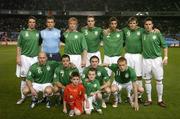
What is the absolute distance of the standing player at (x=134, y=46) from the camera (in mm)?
10250

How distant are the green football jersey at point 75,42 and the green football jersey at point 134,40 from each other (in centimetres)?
120

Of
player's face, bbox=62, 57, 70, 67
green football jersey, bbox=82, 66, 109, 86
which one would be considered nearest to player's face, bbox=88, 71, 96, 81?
green football jersey, bbox=82, 66, 109, 86

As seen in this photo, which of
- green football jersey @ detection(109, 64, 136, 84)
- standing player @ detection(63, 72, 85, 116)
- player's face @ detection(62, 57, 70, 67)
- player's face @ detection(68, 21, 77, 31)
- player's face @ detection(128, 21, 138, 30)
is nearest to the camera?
standing player @ detection(63, 72, 85, 116)

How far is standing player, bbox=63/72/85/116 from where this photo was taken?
8766 mm

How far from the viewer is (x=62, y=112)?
9031 mm

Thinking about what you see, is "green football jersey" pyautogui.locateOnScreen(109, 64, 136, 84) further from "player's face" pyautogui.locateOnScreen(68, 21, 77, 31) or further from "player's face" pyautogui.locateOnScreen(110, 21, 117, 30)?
"player's face" pyautogui.locateOnScreen(68, 21, 77, 31)

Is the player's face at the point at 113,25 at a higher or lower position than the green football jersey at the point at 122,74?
higher

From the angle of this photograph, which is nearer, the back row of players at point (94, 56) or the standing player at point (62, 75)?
the standing player at point (62, 75)

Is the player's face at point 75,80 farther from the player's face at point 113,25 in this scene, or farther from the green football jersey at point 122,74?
the player's face at point 113,25

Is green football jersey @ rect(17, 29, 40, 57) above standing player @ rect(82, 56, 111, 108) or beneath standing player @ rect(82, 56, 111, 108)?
above

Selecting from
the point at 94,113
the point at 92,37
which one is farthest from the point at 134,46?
the point at 94,113

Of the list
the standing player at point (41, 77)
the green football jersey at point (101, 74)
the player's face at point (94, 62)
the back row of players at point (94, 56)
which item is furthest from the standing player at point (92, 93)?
the standing player at point (41, 77)

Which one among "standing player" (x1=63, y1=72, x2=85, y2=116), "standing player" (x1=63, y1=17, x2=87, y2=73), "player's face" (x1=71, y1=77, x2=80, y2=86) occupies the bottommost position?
"standing player" (x1=63, y1=72, x2=85, y2=116)

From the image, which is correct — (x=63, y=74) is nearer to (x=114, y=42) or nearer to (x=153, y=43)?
(x=114, y=42)
